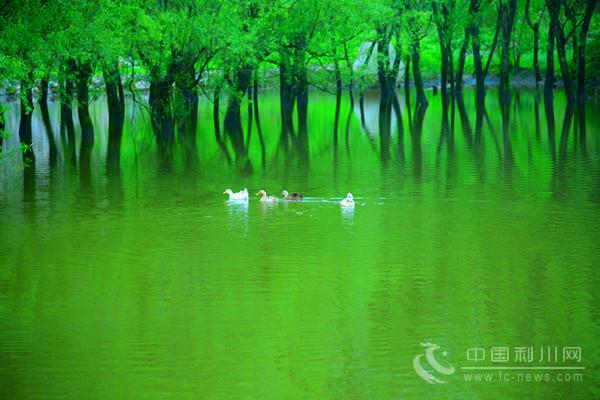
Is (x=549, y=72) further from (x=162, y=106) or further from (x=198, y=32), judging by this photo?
(x=198, y=32)

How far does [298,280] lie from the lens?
14266 millimetres

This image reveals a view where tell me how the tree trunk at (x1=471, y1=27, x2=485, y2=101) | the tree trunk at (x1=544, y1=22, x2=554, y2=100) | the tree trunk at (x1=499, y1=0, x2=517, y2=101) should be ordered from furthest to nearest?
the tree trunk at (x1=499, y1=0, x2=517, y2=101), the tree trunk at (x1=471, y1=27, x2=485, y2=101), the tree trunk at (x1=544, y1=22, x2=554, y2=100)

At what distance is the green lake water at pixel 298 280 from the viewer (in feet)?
34.7

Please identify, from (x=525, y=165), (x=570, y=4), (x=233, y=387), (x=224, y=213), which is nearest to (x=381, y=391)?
(x=233, y=387)

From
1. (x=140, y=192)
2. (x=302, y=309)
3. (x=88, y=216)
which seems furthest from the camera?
(x=140, y=192)

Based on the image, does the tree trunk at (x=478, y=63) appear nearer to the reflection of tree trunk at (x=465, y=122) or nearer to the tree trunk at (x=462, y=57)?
the tree trunk at (x=462, y=57)

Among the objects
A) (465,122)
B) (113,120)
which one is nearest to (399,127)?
(465,122)

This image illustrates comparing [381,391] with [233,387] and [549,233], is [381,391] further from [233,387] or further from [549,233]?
[549,233]

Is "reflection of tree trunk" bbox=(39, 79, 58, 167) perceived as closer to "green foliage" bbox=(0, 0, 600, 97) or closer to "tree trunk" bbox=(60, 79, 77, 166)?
"tree trunk" bbox=(60, 79, 77, 166)

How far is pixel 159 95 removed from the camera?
37844 millimetres

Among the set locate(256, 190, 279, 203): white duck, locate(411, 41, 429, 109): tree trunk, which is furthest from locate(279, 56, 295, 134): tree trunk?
locate(256, 190, 279, 203): white duck

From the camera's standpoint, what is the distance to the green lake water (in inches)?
416

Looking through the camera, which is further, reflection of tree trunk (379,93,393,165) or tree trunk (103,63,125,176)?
reflection of tree trunk (379,93,393,165)

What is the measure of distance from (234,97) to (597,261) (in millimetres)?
27271
